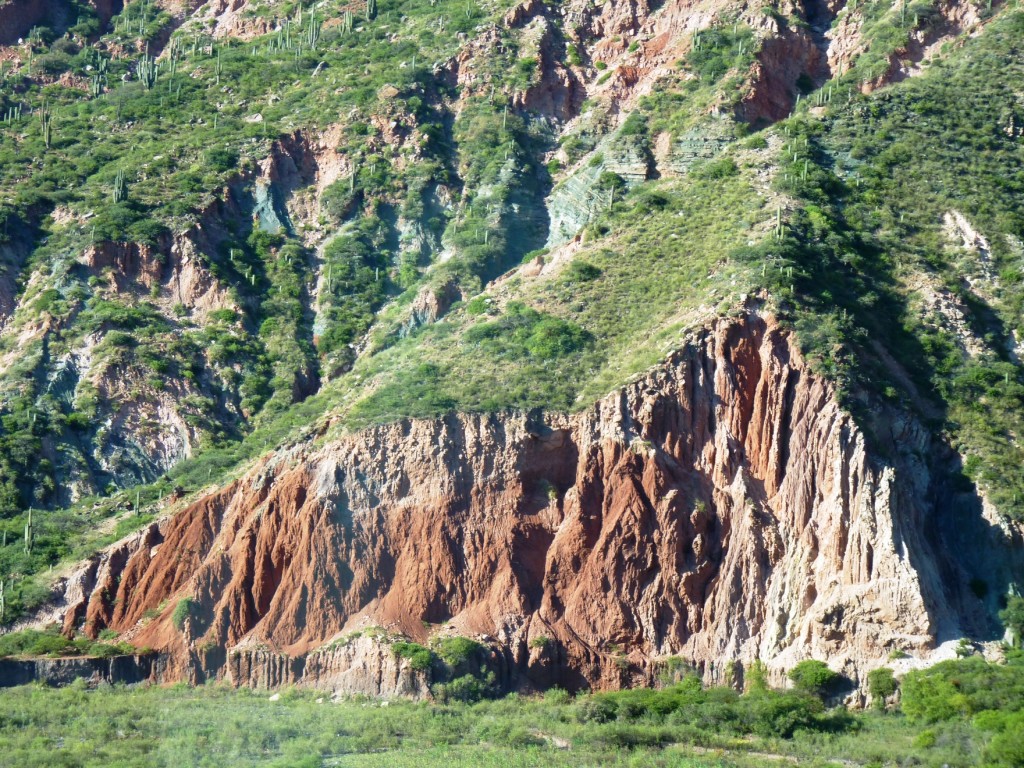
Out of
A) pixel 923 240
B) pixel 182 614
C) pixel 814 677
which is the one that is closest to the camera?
pixel 814 677

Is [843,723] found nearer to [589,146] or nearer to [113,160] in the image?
[589,146]

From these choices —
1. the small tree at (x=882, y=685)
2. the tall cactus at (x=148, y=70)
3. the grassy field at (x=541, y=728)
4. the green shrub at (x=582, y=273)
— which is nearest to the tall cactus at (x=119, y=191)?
the tall cactus at (x=148, y=70)

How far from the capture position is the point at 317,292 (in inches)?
3201

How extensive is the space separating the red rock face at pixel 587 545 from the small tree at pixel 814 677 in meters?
0.66

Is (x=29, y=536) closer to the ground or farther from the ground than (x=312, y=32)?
closer to the ground

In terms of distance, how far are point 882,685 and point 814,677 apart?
7.11ft

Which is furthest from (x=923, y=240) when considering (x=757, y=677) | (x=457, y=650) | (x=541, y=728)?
(x=541, y=728)

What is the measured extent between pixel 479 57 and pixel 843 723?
49.5 metres

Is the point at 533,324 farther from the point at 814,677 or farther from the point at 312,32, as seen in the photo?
the point at 312,32

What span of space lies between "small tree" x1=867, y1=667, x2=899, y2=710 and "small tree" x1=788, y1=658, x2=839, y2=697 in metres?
1.32

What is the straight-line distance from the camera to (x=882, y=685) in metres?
54.8

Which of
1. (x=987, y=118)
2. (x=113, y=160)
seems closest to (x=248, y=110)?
(x=113, y=160)

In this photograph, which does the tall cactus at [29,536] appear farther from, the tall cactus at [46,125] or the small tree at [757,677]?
the tall cactus at [46,125]

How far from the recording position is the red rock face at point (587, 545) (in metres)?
57.8
